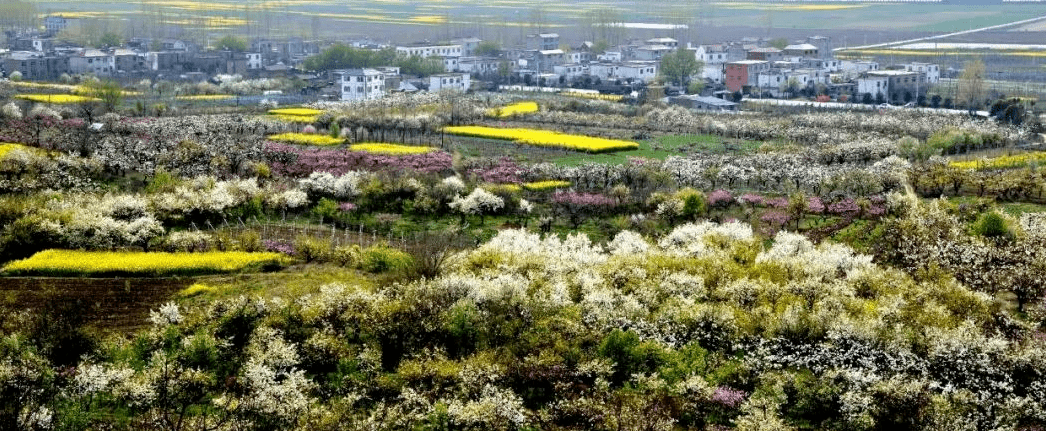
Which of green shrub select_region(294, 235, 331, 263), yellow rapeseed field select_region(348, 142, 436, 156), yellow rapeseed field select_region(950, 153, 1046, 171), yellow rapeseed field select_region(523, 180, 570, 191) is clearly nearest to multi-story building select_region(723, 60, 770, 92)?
yellow rapeseed field select_region(950, 153, 1046, 171)

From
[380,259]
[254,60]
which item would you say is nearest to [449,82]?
[254,60]

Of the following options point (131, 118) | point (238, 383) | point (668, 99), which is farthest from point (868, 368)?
point (668, 99)

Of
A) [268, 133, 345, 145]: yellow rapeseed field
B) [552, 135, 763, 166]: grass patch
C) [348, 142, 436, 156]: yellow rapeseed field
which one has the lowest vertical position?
[552, 135, 763, 166]: grass patch

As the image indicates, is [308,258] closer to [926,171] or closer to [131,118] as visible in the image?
[926,171]

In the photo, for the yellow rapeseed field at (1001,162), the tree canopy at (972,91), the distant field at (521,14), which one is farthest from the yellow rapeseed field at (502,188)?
the distant field at (521,14)

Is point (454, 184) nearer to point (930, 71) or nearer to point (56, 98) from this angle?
point (56, 98)

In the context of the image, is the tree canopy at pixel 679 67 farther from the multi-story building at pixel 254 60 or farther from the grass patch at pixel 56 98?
the grass patch at pixel 56 98

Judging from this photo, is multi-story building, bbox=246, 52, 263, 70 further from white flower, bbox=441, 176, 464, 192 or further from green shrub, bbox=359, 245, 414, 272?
green shrub, bbox=359, 245, 414, 272
